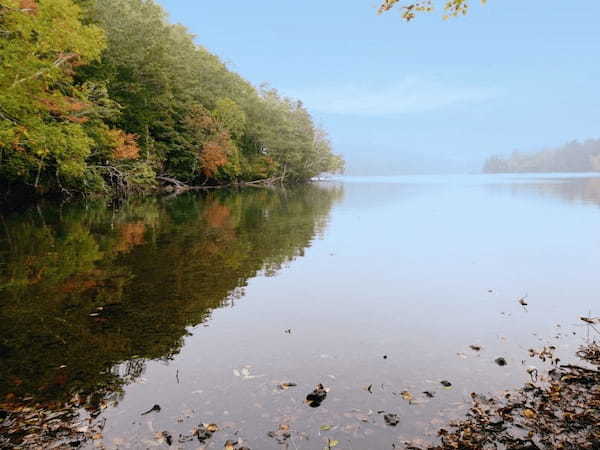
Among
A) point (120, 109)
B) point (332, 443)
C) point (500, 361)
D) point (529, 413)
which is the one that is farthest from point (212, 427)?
point (120, 109)

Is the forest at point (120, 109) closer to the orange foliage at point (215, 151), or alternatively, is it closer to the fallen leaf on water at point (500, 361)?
the orange foliage at point (215, 151)

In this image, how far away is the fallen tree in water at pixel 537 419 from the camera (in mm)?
5074

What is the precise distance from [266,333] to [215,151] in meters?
55.8

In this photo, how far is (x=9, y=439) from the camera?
16.9 ft

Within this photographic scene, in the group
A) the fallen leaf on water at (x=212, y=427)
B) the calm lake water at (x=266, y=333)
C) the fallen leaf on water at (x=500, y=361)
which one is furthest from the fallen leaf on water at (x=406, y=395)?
the fallen leaf on water at (x=212, y=427)

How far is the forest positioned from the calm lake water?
Answer: 10735 millimetres

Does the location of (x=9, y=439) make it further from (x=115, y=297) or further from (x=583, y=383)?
(x=583, y=383)

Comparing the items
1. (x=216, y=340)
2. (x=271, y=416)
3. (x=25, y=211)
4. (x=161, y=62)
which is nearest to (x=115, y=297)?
(x=216, y=340)

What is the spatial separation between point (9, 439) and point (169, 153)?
60.2 m

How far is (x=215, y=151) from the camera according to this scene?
6222 cm

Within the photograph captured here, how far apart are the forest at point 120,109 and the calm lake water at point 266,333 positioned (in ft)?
35.2

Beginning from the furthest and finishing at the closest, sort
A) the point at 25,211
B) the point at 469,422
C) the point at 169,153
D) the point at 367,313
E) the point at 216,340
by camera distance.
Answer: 1. the point at 169,153
2. the point at 25,211
3. the point at 367,313
4. the point at 216,340
5. the point at 469,422

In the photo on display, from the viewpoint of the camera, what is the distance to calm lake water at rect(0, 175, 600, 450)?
570 centimetres

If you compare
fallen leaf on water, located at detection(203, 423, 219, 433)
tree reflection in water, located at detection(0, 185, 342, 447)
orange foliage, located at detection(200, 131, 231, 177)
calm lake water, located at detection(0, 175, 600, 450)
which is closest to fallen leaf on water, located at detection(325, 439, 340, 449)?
calm lake water, located at detection(0, 175, 600, 450)
